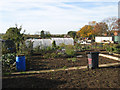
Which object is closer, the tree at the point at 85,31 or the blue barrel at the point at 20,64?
the blue barrel at the point at 20,64

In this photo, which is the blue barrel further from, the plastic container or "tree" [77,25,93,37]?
"tree" [77,25,93,37]

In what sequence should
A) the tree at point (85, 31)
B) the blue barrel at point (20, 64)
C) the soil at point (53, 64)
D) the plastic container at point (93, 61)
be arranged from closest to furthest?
the blue barrel at point (20, 64) < the plastic container at point (93, 61) < the soil at point (53, 64) < the tree at point (85, 31)

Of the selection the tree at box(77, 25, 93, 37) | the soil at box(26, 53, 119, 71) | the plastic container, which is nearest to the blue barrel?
the soil at box(26, 53, 119, 71)

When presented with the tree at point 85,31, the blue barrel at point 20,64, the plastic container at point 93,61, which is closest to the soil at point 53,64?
the blue barrel at point 20,64

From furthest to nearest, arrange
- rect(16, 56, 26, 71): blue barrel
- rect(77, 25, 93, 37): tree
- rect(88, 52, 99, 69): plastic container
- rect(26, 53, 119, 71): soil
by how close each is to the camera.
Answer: rect(77, 25, 93, 37): tree → rect(26, 53, 119, 71): soil → rect(88, 52, 99, 69): plastic container → rect(16, 56, 26, 71): blue barrel

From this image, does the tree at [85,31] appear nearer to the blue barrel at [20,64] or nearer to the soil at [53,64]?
the soil at [53,64]

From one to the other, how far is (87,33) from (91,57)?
5287 centimetres

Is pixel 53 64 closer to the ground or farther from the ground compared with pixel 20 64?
closer to the ground

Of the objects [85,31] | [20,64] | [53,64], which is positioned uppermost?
[85,31]

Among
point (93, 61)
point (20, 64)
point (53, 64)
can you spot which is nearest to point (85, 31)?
point (53, 64)

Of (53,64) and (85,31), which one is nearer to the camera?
(53,64)

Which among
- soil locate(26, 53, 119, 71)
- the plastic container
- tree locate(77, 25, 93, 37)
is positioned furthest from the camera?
tree locate(77, 25, 93, 37)

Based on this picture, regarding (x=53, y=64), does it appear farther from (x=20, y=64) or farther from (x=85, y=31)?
(x=85, y=31)

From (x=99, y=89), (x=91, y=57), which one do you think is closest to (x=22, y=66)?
(x=91, y=57)
